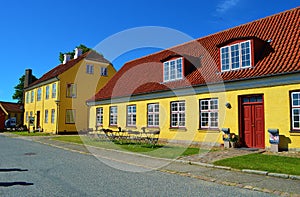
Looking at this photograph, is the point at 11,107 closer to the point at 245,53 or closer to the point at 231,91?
the point at 231,91

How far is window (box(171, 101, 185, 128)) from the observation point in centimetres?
1638

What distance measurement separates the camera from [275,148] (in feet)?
38.2

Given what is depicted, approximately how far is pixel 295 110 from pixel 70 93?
25.7m

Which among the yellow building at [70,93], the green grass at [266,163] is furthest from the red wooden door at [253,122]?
the yellow building at [70,93]

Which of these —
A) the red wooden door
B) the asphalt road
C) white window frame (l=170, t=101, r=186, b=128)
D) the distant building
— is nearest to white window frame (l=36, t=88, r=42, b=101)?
the distant building

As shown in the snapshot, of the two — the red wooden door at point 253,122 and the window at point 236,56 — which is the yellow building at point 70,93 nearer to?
the window at point 236,56

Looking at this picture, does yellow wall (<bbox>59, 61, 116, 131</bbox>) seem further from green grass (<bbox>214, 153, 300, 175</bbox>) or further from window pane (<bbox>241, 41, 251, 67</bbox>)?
green grass (<bbox>214, 153, 300, 175</bbox>)

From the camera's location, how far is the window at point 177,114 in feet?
53.7

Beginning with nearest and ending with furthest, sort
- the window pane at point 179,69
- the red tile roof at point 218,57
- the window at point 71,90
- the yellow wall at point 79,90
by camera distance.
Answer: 1. the red tile roof at point 218,57
2. the window pane at point 179,69
3. the yellow wall at point 79,90
4. the window at point 71,90

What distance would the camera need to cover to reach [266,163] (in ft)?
29.9

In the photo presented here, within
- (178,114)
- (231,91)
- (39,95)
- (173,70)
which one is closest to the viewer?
(231,91)

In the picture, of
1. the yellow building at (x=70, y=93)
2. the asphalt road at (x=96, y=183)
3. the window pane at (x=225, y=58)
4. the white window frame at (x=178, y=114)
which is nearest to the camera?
the asphalt road at (x=96, y=183)

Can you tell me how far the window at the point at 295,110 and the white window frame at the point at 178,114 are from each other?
6306 millimetres

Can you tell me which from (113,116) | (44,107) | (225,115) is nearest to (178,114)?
(225,115)
